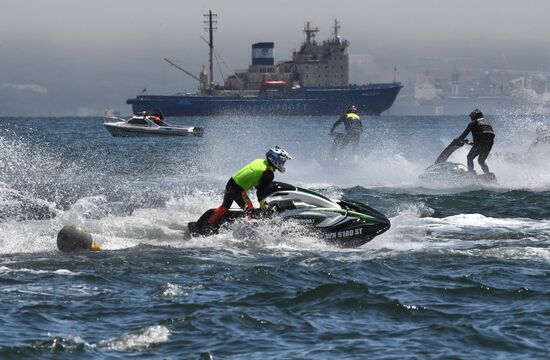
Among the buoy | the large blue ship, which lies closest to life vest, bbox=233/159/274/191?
the buoy

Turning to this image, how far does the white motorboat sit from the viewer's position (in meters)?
66.1

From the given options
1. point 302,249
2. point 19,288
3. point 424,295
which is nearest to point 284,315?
point 424,295

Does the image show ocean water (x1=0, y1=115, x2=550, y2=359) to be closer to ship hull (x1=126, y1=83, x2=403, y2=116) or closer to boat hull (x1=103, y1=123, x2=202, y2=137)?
boat hull (x1=103, y1=123, x2=202, y2=137)

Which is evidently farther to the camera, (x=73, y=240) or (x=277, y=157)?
(x=277, y=157)

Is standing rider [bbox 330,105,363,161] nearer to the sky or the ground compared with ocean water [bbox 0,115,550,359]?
nearer to the sky

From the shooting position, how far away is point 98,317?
11461 mm

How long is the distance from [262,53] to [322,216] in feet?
551

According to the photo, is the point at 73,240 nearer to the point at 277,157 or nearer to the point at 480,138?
the point at 277,157

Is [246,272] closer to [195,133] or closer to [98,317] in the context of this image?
[98,317]

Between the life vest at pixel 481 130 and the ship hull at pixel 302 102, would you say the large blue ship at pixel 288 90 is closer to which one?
the ship hull at pixel 302 102

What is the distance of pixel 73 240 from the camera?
15898 mm

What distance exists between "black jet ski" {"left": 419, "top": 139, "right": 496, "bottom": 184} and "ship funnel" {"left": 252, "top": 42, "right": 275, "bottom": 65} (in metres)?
154

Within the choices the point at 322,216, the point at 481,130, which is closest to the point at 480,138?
the point at 481,130

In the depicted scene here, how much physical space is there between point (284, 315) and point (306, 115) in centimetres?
15977
